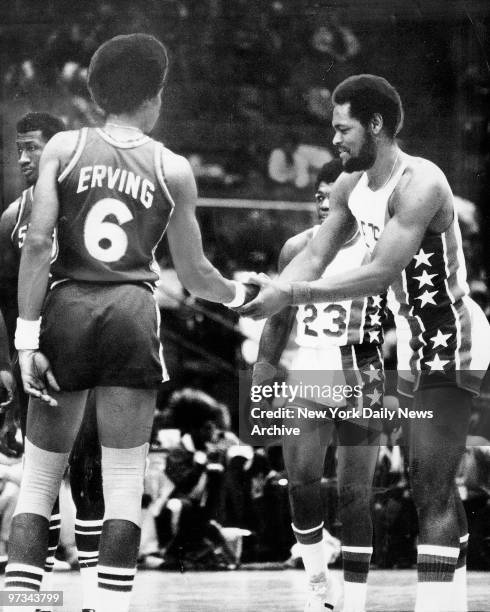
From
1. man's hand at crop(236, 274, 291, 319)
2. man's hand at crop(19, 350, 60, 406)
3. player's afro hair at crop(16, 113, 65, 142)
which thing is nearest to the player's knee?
man's hand at crop(236, 274, 291, 319)

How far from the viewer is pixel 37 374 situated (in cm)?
298

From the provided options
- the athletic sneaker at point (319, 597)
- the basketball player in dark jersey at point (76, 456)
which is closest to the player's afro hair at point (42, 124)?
the basketball player in dark jersey at point (76, 456)

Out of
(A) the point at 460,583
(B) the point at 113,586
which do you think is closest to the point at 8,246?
(B) the point at 113,586

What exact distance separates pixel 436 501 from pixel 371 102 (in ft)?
5.12

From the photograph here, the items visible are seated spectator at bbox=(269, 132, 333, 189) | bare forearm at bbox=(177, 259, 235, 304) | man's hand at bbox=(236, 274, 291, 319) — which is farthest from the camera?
seated spectator at bbox=(269, 132, 333, 189)

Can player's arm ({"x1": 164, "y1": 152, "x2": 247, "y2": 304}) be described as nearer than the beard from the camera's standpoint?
Yes

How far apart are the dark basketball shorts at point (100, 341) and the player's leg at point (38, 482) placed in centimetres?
10

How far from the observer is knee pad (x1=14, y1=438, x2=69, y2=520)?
298 centimetres

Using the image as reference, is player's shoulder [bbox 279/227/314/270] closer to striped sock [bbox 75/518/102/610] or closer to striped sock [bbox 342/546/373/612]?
striped sock [bbox 342/546/373/612]

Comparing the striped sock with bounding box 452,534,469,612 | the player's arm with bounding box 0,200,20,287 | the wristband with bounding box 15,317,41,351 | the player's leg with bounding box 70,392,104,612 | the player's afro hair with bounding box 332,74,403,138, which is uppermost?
the player's afro hair with bounding box 332,74,403,138

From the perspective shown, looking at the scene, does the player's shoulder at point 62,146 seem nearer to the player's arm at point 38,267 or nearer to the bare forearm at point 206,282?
the player's arm at point 38,267

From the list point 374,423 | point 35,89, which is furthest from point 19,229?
point 374,423

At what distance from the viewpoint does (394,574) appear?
5090 mm

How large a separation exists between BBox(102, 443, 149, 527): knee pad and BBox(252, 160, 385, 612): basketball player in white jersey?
115cm
